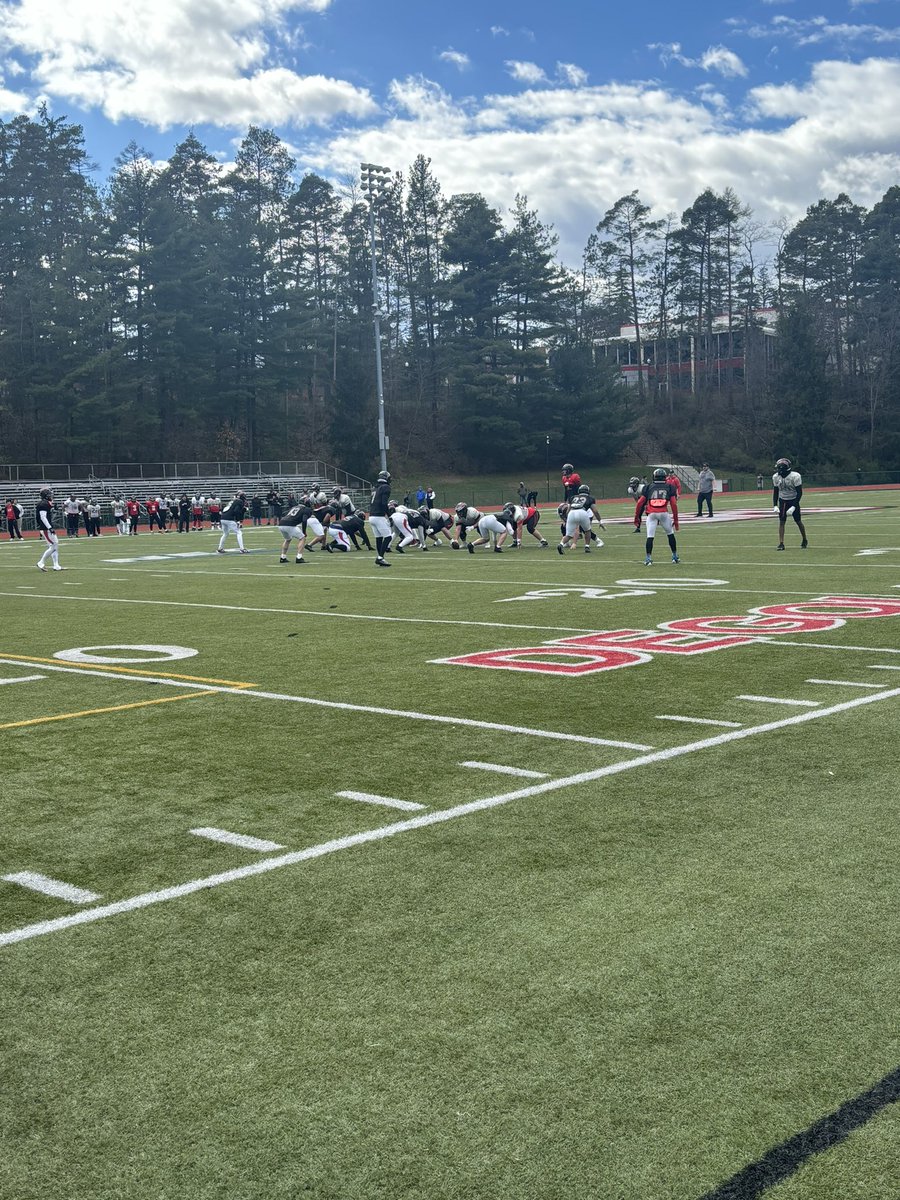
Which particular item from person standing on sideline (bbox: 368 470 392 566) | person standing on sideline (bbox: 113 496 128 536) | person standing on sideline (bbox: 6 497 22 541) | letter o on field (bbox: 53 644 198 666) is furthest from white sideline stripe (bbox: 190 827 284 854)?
person standing on sideline (bbox: 113 496 128 536)

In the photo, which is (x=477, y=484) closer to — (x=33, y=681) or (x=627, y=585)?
(x=627, y=585)

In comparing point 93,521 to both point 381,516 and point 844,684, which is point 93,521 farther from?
point 844,684

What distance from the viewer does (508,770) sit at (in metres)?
7.13

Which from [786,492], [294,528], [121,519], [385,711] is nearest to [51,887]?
[385,711]

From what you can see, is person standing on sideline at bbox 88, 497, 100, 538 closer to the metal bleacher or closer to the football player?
the metal bleacher

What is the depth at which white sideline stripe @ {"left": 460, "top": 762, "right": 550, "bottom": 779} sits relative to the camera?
6.98 meters

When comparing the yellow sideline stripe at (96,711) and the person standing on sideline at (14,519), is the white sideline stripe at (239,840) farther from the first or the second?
the person standing on sideline at (14,519)

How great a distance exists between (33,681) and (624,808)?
6.37 meters

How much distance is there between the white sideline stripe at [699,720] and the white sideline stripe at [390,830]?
13 centimetres


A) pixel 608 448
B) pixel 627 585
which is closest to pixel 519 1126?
pixel 627 585

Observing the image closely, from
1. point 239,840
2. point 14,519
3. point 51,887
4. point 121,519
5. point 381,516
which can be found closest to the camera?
point 51,887

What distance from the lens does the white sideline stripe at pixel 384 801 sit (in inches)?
249

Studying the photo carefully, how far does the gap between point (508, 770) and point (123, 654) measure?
642 centimetres

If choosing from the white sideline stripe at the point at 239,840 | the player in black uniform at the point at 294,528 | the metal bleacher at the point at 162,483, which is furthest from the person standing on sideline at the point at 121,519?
the white sideline stripe at the point at 239,840
